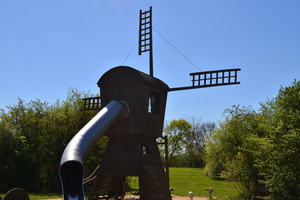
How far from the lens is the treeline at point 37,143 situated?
926 inches

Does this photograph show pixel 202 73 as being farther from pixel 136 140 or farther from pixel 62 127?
pixel 62 127

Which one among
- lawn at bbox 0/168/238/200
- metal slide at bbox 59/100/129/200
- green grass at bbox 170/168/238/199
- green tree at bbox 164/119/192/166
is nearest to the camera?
metal slide at bbox 59/100/129/200

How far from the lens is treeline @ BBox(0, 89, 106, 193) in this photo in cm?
2353

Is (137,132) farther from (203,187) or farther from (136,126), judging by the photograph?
(203,187)

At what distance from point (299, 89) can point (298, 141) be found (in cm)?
244

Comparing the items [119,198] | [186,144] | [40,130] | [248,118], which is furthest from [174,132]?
[119,198]

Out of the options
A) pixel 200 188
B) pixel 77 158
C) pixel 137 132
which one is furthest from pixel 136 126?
pixel 200 188

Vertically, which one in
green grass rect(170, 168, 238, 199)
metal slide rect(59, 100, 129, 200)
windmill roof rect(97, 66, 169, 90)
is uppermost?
windmill roof rect(97, 66, 169, 90)

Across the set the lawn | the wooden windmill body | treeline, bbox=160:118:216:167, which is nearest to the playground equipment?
the wooden windmill body

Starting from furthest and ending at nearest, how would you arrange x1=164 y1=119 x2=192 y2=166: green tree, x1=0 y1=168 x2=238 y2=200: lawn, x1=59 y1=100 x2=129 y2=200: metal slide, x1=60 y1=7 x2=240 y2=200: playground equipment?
x1=164 y1=119 x2=192 y2=166: green tree
x1=0 y1=168 x2=238 y2=200: lawn
x1=60 y1=7 x2=240 y2=200: playground equipment
x1=59 y1=100 x2=129 y2=200: metal slide

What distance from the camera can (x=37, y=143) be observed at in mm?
25531

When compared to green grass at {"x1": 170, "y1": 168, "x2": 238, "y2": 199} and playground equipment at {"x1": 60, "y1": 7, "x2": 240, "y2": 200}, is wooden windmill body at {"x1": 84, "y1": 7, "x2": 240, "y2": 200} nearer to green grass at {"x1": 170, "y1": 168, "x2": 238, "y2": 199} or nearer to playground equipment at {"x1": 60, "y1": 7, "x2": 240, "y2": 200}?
playground equipment at {"x1": 60, "y1": 7, "x2": 240, "y2": 200}

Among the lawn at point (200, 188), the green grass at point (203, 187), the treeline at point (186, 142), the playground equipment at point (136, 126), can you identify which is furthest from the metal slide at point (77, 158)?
the treeline at point (186, 142)

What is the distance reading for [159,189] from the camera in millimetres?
12406
